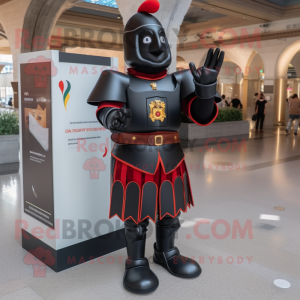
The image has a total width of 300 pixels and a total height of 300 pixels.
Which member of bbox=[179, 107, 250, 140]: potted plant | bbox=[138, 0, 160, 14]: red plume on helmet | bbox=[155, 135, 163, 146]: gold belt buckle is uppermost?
bbox=[138, 0, 160, 14]: red plume on helmet

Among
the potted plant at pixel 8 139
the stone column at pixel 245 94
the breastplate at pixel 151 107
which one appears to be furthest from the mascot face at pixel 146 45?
the stone column at pixel 245 94

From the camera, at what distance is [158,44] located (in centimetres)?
235

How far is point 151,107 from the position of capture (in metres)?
2.38

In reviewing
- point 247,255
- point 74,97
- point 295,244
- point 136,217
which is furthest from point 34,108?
point 295,244

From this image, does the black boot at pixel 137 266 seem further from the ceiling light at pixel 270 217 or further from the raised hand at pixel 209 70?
the ceiling light at pixel 270 217

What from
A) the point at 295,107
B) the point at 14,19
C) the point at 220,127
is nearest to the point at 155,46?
the point at 220,127

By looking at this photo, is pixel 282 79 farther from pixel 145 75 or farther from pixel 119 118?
pixel 119 118

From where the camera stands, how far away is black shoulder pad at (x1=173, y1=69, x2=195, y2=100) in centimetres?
247

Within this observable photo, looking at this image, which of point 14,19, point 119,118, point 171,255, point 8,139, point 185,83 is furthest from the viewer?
point 14,19

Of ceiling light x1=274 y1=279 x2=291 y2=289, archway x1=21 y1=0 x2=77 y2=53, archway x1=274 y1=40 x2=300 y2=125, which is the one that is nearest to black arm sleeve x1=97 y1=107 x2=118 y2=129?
ceiling light x1=274 y1=279 x2=291 y2=289

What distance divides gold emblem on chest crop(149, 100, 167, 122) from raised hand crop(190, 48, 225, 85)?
0.31 metres

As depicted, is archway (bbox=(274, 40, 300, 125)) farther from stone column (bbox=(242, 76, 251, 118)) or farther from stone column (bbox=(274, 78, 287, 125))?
stone column (bbox=(242, 76, 251, 118))

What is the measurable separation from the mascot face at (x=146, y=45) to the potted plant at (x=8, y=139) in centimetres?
481

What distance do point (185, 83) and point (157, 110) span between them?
303 millimetres
